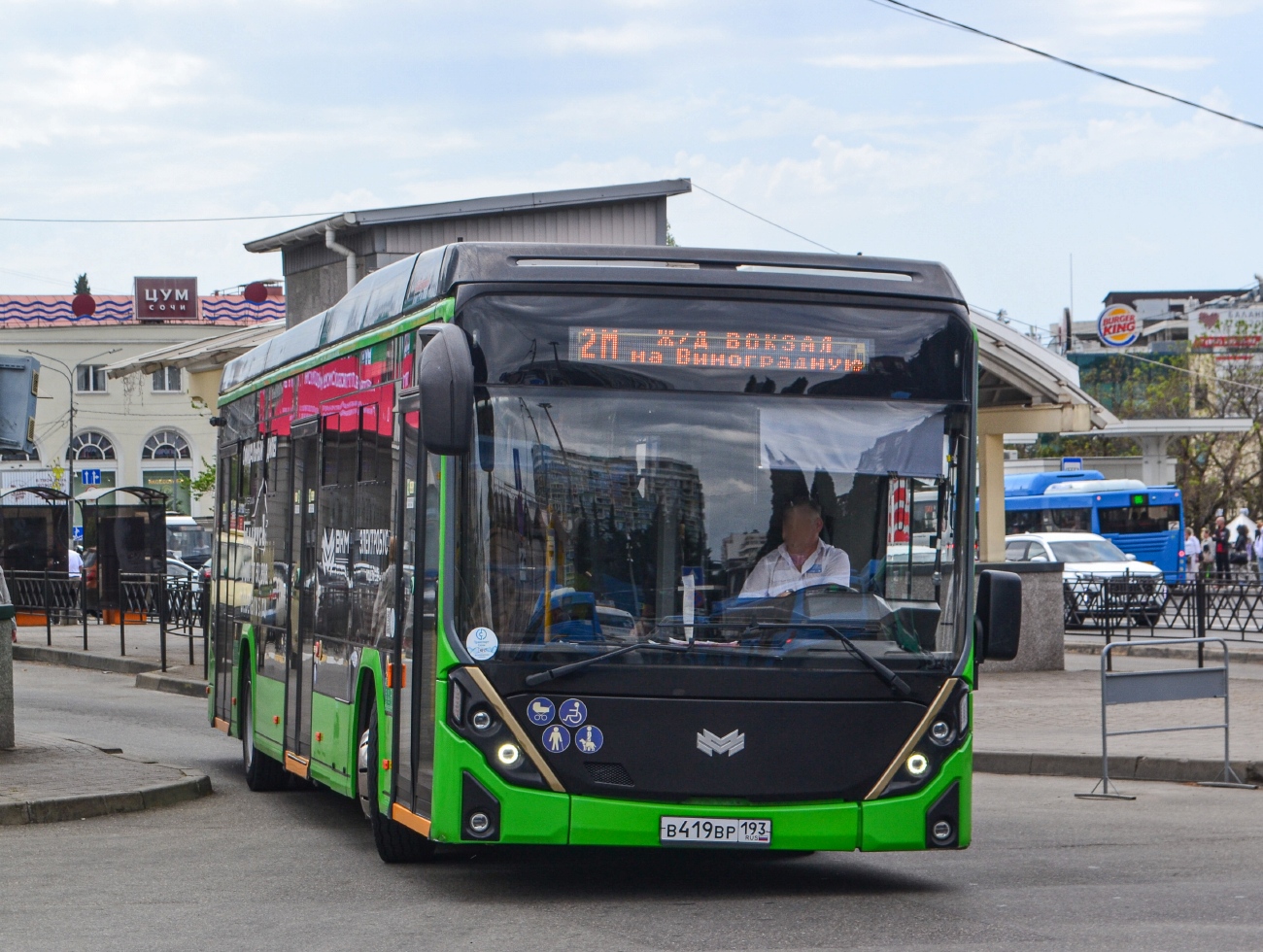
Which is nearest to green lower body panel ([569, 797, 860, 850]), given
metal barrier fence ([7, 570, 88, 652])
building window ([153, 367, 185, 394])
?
metal barrier fence ([7, 570, 88, 652])

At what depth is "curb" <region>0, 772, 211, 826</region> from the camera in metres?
11.2

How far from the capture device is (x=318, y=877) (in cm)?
907

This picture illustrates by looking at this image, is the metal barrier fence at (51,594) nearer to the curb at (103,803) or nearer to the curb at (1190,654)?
the curb at (1190,654)

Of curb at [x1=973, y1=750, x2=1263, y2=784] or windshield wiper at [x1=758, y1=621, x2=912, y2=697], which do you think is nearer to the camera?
windshield wiper at [x1=758, y1=621, x2=912, y2=697]

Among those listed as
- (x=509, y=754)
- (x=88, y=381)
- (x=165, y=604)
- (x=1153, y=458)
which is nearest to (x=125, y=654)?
(x=165, y=604)

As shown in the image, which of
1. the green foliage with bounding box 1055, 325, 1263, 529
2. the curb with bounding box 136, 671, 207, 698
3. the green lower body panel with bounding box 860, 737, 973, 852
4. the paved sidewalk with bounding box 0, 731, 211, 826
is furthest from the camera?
the green foliage with bounding box 1055, 325, 1263, 529

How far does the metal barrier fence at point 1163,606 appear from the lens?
90.2ft

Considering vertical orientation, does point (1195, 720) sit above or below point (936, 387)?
below

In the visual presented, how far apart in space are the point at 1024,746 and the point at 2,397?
27.5 ft

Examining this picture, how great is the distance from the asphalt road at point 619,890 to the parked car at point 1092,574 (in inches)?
680

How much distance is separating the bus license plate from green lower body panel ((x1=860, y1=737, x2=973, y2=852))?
46cm

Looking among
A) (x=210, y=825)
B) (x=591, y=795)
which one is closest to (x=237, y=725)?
(x=210, y=825)

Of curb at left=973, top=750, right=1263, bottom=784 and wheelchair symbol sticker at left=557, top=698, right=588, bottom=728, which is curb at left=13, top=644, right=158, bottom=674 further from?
wheelchair symbol sticker at left=557, top=698, right=588, bottom=728

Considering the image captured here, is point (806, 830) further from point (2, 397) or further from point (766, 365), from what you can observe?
point (2, 397)
